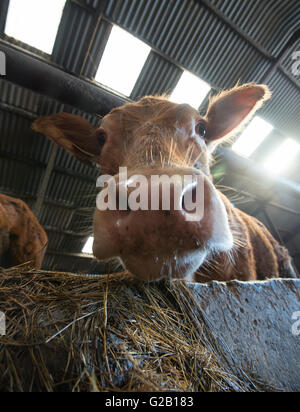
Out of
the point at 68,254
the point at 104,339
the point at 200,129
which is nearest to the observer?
the point at 104,339

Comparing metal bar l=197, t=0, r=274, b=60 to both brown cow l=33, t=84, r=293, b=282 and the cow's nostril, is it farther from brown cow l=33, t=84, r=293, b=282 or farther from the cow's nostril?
the cow's nostril

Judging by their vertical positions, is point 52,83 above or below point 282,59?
below

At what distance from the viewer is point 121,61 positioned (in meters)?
5.13

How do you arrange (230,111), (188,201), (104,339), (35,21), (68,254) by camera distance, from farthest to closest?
(68,254), (35,21), (230,111), (188,201), (104,339)

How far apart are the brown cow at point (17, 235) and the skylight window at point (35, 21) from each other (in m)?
3.17

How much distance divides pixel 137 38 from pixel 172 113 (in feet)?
12.5

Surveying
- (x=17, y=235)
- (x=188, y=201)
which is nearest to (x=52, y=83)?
(x=17, y=235)

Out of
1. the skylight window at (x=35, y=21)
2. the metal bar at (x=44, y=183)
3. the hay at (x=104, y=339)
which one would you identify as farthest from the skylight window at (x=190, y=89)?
the hay at (x=104, y=339)

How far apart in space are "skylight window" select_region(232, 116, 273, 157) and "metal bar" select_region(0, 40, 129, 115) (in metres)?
5.30

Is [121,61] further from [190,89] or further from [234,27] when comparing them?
[234,27]

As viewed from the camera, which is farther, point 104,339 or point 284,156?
point 284,156

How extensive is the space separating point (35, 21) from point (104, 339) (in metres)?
5.68

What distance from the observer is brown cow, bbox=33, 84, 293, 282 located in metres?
1.12
